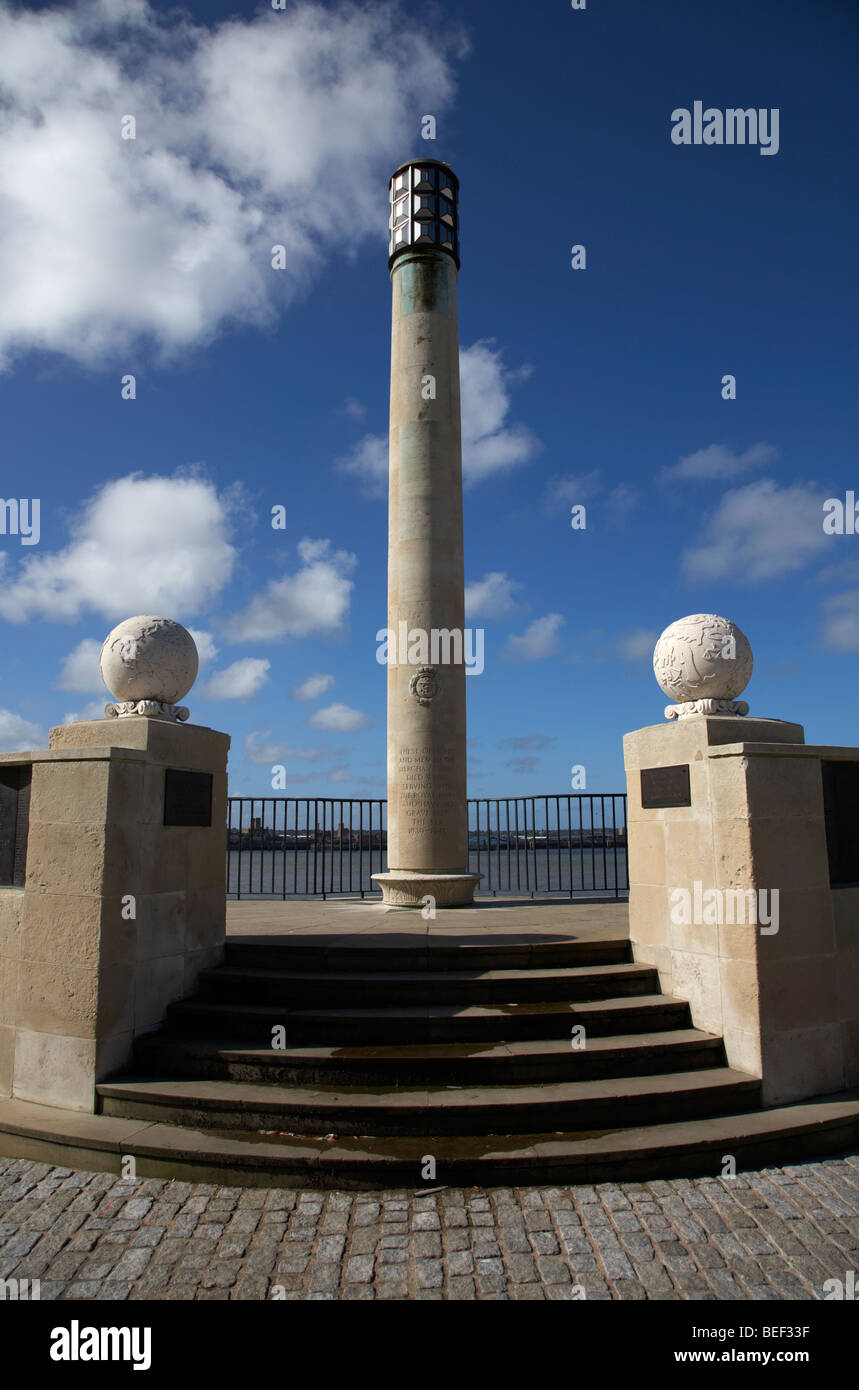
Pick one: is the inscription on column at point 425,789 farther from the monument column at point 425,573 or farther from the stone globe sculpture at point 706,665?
the stone globe sculpture at point 706,665

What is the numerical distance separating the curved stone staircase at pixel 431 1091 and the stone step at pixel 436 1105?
0.04 ft

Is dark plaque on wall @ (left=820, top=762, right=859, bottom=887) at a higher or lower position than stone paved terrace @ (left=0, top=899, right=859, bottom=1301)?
higher

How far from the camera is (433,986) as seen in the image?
636 cm

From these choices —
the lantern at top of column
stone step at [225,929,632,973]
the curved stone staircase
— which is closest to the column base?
stone step at [225,929,632,973]

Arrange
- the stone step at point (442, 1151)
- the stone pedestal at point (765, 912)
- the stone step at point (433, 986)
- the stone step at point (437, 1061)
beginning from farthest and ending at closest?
the stone step at point (433, 986), the stone pedestal at point (765, 912), the stone step at point (437, 1061), the stone step at point (442, 1151)

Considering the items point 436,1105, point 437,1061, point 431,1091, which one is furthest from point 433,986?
point 436,1105

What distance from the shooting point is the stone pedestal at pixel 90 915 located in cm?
573

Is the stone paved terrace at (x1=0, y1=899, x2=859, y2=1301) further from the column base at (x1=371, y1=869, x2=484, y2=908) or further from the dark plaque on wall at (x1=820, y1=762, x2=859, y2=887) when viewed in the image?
the column base at (x1=371, y1=869, x2=484, y2=908)

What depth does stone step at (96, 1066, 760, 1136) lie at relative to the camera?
4.97 metres

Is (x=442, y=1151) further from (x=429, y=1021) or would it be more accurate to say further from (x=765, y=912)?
(x=765, y=912)

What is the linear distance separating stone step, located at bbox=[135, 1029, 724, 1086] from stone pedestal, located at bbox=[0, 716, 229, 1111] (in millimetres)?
440

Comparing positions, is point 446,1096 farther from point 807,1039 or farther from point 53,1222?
point 807,1039

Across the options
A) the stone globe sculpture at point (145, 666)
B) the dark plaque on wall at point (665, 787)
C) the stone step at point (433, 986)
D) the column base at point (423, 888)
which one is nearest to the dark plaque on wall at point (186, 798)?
the stone globe sculpture at point (145, 666)

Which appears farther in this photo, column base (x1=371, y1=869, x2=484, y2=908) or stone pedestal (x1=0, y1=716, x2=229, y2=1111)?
column base (x1=371, y1=869, x2=484, y2=908)
